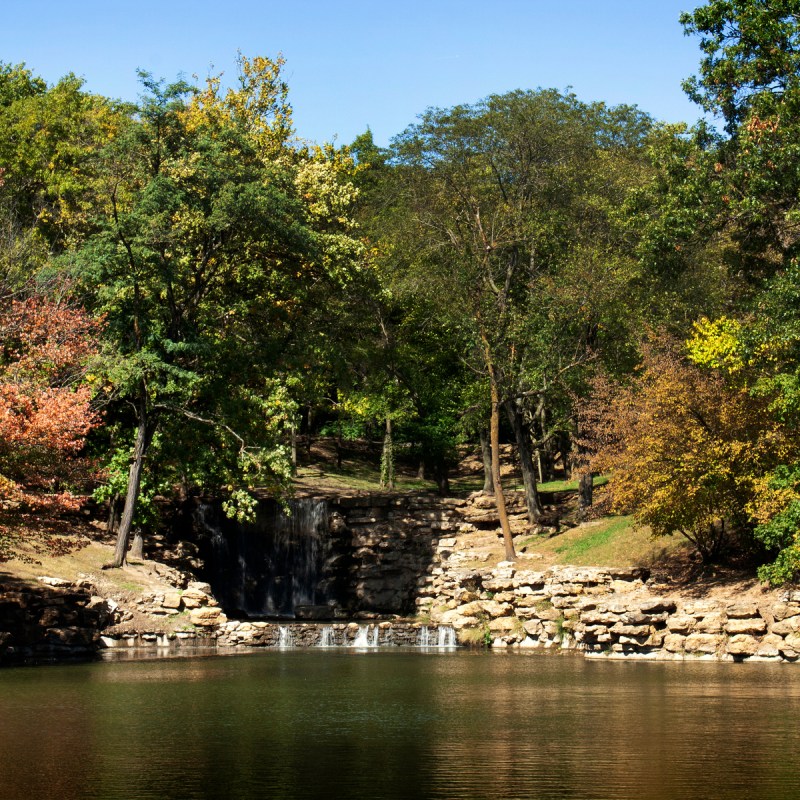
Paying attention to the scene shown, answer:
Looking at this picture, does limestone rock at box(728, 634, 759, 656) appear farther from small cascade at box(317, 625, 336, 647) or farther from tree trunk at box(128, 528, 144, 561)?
tree trunk at box(128, 528, 144, 561)

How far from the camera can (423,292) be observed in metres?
42.0

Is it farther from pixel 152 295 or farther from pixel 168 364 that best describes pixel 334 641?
pixel 152 295

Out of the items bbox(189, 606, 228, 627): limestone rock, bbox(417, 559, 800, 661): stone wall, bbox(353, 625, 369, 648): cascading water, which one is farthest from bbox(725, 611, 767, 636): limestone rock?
bbox(189, 606, 228, 627): limestone rock

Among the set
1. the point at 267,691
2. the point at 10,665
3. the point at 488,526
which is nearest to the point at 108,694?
the point at 267,691

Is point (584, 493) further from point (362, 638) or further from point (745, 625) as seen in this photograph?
point (745, 625)

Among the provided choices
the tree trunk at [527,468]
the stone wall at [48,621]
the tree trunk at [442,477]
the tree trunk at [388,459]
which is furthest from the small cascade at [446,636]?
the tree trunk at [442,477]

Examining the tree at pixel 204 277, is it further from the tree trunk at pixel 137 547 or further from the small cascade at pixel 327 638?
the small cascade at pixel 327 638

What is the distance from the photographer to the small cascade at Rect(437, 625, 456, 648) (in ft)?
112

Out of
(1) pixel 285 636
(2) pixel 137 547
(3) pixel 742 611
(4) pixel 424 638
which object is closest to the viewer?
(3) pixel 742 611

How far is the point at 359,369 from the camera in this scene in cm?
4778

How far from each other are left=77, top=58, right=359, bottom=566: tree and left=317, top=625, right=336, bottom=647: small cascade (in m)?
5.01

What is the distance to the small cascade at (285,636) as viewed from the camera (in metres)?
33.0

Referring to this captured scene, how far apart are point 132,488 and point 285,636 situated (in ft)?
22.1

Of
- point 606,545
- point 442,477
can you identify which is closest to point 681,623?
point 606,545
